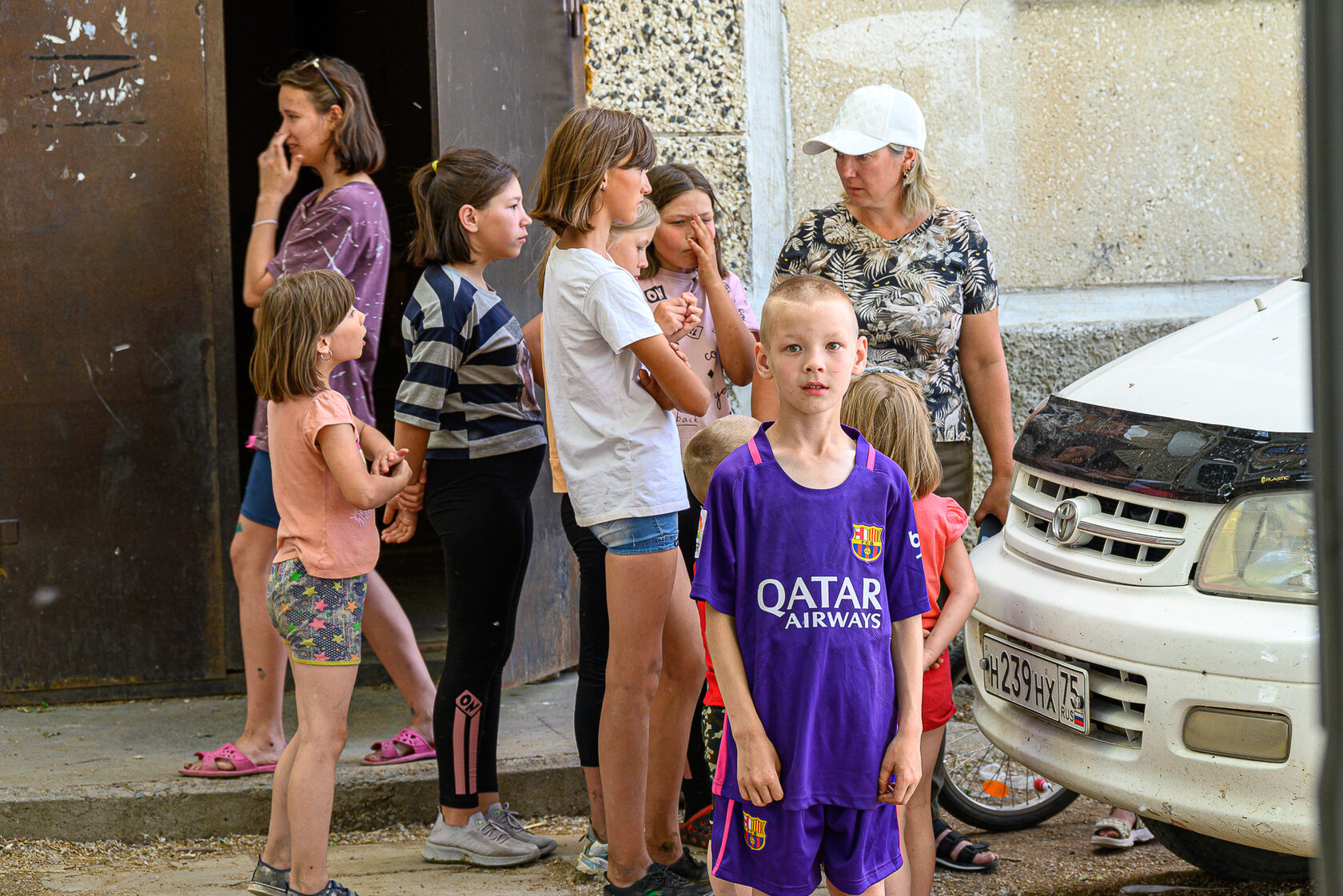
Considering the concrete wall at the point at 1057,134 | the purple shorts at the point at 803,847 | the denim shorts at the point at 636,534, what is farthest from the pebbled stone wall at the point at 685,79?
the purple shorts at the point at 803,847

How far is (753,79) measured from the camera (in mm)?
4965

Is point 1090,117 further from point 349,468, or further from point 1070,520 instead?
point 349,468

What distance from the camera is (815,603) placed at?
2322 millimetres

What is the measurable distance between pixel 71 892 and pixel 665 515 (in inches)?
72.3

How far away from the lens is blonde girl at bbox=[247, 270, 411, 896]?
3.05m

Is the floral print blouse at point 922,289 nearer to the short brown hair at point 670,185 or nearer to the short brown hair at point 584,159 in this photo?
the short brown hair at point 670,185

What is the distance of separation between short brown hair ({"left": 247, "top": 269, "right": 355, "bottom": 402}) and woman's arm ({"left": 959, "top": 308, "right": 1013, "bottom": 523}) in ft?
5.50

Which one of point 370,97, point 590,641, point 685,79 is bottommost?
point 590,641

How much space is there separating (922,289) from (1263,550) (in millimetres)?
1188

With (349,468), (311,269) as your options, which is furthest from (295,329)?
(311,269)

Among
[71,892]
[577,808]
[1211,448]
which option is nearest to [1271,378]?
[1211,448]

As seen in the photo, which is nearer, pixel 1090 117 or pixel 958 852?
pixel 958 852

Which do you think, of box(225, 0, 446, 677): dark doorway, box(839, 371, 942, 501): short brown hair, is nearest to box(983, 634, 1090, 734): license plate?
box(839, 371, 942, 501): short brown hair

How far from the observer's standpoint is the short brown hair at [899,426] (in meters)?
2.80
